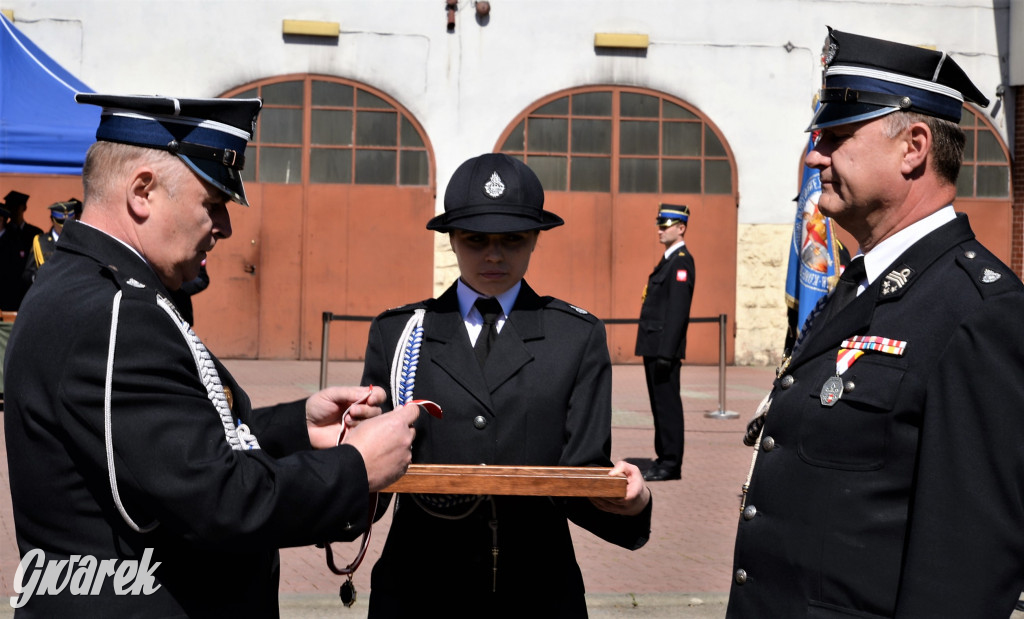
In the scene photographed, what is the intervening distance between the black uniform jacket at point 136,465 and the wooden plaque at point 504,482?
229mm

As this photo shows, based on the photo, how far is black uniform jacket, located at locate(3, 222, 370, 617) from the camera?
81.7 inches

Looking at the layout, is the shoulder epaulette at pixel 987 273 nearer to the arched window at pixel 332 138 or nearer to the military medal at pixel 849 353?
the military medal at pixel 849 353

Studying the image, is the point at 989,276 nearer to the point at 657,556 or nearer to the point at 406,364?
the point at 406,364

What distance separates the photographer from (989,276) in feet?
7.53

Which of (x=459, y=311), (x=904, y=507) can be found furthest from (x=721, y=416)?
(x=904, y=507)

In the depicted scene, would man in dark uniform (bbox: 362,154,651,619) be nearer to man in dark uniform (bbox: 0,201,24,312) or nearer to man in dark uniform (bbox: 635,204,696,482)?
man in dark uniform (bbox: 635,204,696,482)

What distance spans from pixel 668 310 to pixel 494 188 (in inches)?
242

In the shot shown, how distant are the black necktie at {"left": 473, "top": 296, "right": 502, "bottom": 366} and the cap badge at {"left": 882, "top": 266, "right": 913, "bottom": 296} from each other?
48.2 inches

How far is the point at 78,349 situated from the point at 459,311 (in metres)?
1.46

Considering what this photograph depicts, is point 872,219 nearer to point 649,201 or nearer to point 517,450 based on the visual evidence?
point 517,450

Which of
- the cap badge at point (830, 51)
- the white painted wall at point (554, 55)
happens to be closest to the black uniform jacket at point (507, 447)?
the cap badge at point (830, 51)

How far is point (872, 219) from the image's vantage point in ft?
8.38

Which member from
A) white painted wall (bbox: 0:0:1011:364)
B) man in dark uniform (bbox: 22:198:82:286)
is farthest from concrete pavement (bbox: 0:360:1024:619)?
white painted wall (bbox: 0:0:1011:364)

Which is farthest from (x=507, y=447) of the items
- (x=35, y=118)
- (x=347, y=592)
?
(x=35, y=118)
